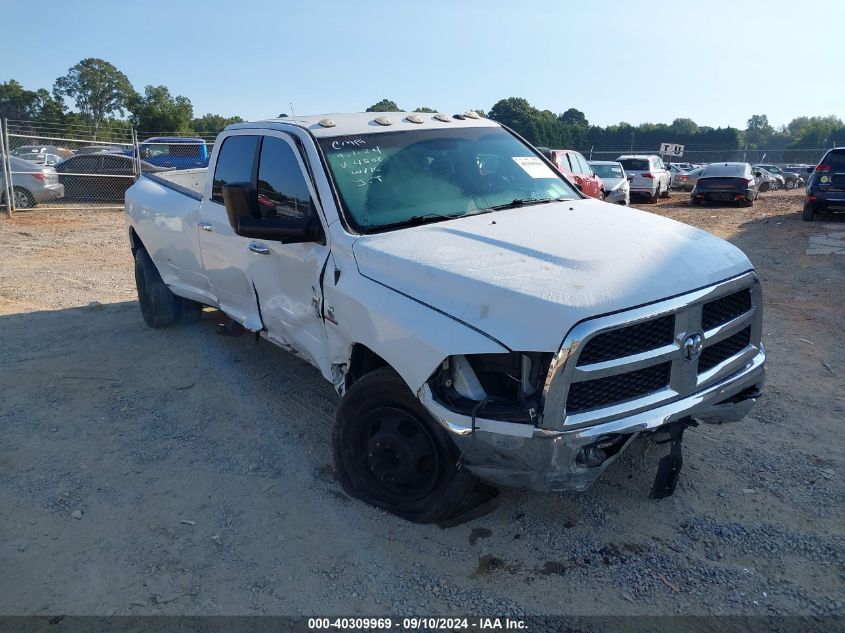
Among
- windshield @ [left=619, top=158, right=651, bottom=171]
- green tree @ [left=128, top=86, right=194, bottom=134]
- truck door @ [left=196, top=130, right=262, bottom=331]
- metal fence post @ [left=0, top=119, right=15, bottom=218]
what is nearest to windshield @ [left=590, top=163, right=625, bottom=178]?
windshield @ [left=619, top=158, right=651, bottom=171]

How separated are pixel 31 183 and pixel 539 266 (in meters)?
16.7

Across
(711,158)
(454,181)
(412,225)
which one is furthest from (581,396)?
(711,158)

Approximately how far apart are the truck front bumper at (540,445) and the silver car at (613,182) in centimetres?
1543

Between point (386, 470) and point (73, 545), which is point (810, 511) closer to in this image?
point (386, 470)

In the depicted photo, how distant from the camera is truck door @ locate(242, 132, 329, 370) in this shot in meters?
3.87

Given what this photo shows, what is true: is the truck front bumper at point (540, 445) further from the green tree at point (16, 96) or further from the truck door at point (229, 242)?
the green tree at point (16, 96)

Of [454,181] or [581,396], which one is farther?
[454,181]

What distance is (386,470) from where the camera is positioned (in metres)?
3.36

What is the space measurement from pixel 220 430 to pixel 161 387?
1.09m

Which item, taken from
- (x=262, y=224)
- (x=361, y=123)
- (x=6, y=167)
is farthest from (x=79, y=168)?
(x=262, y=224)

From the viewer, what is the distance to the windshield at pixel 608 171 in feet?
64.3

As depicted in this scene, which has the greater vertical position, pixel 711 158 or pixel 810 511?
pixel 711 158

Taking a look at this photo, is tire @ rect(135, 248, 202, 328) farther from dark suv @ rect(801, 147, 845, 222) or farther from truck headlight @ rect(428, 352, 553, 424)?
dark suv @ rect(801, 147, 845, 222)

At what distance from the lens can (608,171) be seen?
1986 centimetres
